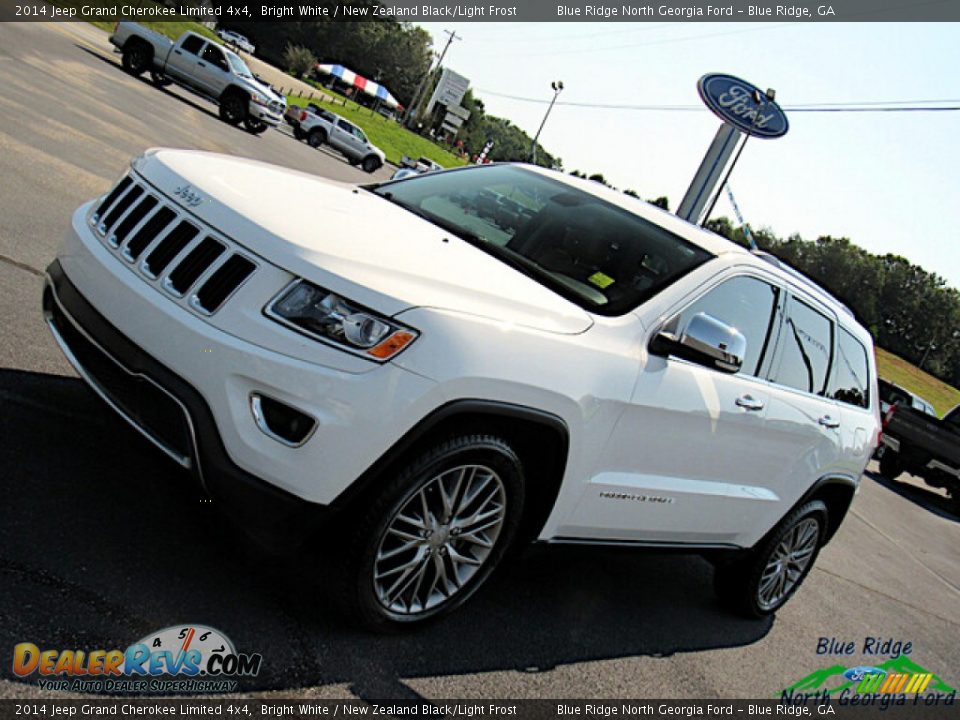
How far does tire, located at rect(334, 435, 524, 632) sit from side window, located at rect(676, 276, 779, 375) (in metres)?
1.35

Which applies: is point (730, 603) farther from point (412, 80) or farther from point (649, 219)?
point (412, 80)

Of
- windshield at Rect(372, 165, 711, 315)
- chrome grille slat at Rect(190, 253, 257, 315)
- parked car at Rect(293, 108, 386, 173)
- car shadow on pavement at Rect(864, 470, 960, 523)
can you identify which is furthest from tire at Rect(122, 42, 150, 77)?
chrome grille slat at Rect(190, 253, 257, 315)

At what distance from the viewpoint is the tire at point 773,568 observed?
5.46m

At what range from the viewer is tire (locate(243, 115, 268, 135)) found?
83.7 feet

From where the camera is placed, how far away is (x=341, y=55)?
Result: 4966 inches

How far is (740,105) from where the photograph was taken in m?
24.6

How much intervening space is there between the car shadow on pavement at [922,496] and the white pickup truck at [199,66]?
18493 mm

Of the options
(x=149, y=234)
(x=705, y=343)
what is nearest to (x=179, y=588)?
(x=149, y=234)

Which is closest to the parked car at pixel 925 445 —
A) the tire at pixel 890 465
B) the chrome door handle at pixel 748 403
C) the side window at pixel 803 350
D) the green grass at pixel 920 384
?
the tire at pixel 890 465

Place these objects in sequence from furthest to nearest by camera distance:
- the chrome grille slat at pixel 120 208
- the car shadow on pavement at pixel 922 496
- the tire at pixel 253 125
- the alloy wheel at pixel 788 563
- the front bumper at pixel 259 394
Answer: the tire at pixel 253 125, the car shadow on pavement at pixel 922 496, the alloy wheel at pixel 788 563, the chrome grille slat at pixel 120 208, the front bumper at pixel 259 394

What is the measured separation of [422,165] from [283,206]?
168ft

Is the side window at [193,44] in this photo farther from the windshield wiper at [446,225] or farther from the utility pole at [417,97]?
the utility pole at [417,97]

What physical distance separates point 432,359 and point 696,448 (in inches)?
68.3

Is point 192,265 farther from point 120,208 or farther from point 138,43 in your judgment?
point 138,43
